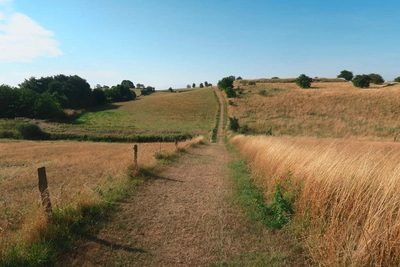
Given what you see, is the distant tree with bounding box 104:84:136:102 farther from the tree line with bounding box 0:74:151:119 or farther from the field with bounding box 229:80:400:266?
the field with bounding box 229:80:400:266

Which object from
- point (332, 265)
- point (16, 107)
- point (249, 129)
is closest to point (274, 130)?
point (249, 129)

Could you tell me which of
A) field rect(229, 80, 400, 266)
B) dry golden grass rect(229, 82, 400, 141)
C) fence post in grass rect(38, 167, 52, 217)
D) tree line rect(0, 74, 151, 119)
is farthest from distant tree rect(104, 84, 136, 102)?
fence post in grass rect(38, 167, 52, 217)

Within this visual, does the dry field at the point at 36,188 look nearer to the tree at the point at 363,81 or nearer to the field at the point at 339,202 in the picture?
the field at the point at 339,202

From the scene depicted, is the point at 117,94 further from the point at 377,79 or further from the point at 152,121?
the point at 377,79

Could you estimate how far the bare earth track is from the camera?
3.82 m

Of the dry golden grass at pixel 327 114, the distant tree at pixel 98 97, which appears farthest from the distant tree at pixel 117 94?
the dry golden grass at pixel 327 114

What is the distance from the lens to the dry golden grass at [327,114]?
101ft

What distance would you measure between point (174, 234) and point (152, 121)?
4659 centimetres

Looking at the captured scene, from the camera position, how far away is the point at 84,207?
17.1ft

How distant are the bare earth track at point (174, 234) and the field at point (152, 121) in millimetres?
29289

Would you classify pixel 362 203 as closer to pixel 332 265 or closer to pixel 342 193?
pixel 342 193

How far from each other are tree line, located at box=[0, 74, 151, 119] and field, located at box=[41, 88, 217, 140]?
9.14 metres

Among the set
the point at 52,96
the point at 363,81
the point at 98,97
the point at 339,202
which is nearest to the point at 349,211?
the point at 339,202

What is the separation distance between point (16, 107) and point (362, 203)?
72393mm
